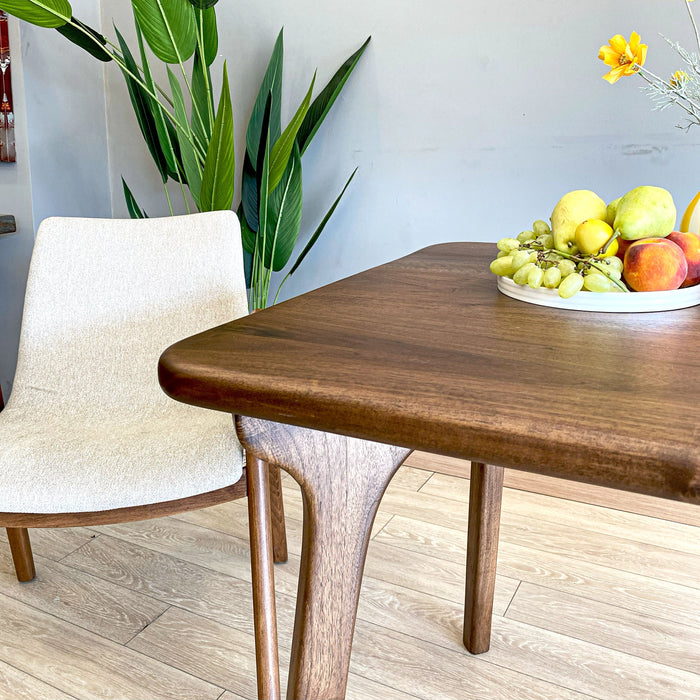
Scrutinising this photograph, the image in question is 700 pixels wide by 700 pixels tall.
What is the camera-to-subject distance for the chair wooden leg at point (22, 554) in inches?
55.0

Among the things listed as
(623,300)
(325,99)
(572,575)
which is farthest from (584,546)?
(325,99)

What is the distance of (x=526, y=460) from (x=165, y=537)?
1415mm

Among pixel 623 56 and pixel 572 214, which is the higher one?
pixel 623 56

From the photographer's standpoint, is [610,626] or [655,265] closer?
[655,265]

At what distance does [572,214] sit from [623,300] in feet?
0.49

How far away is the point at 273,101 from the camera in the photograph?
1966 mm

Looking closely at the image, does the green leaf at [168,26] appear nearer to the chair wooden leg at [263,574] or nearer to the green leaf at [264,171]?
the green leaf at [264,171]

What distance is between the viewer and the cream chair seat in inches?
41.3

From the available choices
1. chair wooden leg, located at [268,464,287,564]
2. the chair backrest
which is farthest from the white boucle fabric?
chair wooden leg, located at [268,464,287,564]

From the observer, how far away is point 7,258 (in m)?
2.42

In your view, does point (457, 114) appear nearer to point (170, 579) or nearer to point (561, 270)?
point (561, 270)

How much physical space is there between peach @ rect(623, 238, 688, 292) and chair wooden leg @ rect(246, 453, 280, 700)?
49cm

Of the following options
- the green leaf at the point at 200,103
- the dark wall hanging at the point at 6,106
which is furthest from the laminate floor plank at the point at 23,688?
the dark wall hanging at the point at 6,106

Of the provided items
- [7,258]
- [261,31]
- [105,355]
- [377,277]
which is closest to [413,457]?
[105,355]
